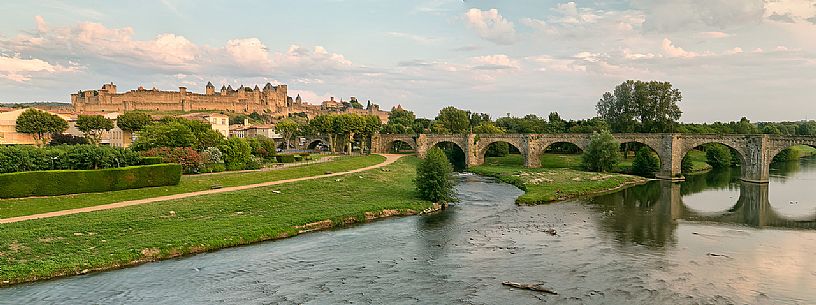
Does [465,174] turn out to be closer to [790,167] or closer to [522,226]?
[522,226]

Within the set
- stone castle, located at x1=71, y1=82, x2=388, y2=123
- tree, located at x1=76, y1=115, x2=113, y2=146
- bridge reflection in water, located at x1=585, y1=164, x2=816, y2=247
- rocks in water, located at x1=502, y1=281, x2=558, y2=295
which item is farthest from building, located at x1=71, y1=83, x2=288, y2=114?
rocks in water, located at x1=502, y1=281, x2=558, y2=295

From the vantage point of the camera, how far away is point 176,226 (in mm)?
27078

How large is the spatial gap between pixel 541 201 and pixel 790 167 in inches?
2068

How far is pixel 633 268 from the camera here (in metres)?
22.3

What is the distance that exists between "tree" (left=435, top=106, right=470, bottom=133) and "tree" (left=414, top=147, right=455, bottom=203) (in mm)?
67283

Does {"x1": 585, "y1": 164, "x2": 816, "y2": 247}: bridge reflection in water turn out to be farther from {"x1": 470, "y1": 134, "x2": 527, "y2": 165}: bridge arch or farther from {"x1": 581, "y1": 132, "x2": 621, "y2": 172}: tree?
{"x1": 470, "y1": 134, "x2": 527, "y2": 165}: bridge arch

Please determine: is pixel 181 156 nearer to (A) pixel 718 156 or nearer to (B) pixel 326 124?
(B) pixel 326 124

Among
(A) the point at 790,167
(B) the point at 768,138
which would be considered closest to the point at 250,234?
(B) the point at 768,138

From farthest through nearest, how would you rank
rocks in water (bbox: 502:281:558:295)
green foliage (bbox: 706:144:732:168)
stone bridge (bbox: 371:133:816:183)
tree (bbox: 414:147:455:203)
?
green foliage (bbox: 706:144:732:168)
stone bridge (bbox: 371:133:816:183)
tree (bbox: 414:147:455:203)
rocks in water (bbox: 502:281:558:295)

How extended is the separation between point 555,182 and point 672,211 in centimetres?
1505

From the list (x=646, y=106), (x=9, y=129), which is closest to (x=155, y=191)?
(x=9, y=129)

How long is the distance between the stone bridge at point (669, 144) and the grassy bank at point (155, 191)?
26.9 metres

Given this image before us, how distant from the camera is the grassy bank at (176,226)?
21.3m

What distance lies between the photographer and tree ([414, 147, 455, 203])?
3831 cm
